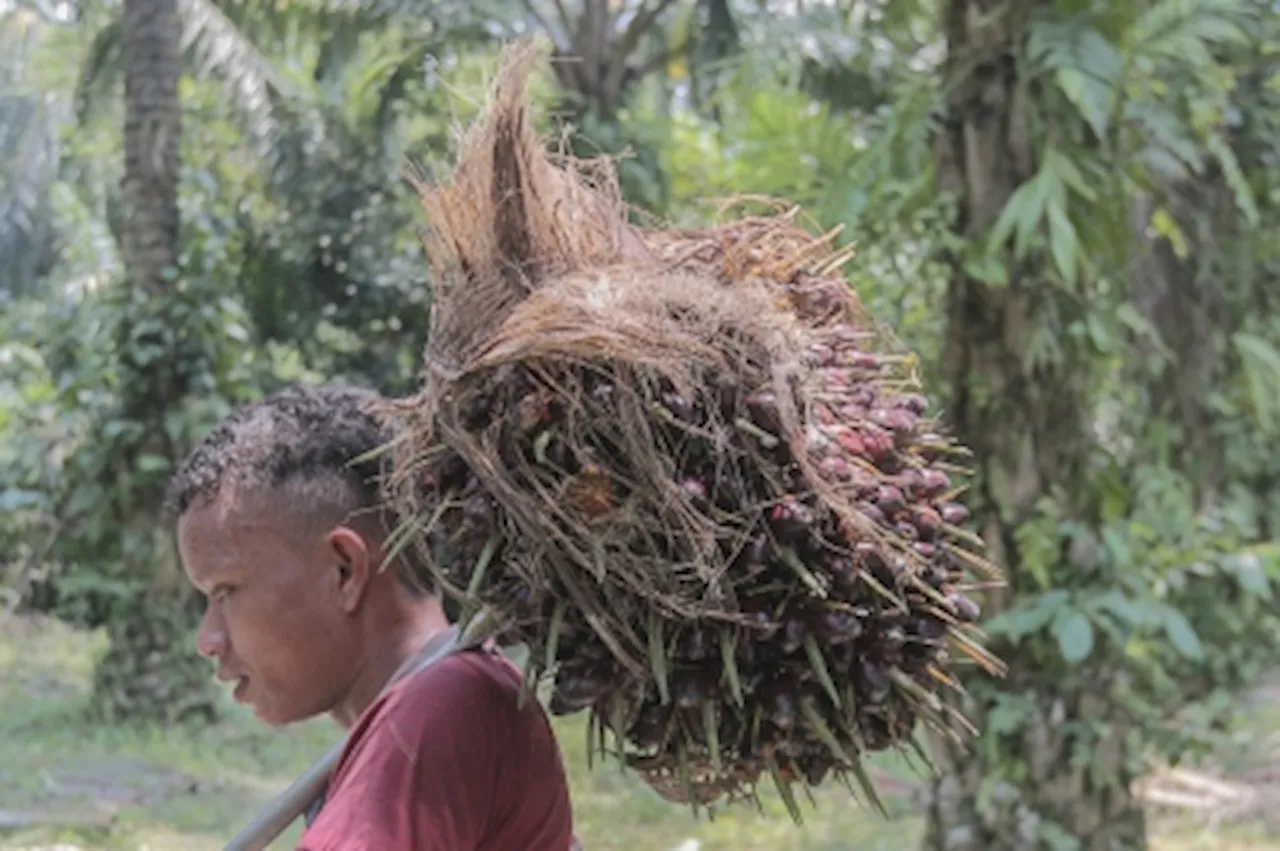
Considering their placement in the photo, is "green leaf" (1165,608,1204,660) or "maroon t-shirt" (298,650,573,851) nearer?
"maroon t-shirt" (298,650,573,851)

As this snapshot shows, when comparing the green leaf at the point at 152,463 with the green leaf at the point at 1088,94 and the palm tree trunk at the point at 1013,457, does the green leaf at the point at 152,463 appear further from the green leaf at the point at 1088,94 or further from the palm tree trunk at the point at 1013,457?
the green leaf at the point at 1088,94

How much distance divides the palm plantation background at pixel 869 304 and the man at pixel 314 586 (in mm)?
337

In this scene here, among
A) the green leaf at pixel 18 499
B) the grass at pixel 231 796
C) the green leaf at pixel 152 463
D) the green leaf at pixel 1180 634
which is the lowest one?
the grass at pixel 231 796

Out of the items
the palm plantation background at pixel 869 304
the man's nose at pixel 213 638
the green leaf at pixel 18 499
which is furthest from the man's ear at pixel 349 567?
the green leaf at pixel 18 499

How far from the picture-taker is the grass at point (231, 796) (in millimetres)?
4789

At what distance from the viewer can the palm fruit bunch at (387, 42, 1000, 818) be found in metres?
1.35

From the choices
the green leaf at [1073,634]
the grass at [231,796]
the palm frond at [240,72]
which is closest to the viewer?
the green leaf at [1073,634]

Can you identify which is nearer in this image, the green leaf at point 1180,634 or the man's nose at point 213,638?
the man's nose at point 213,638

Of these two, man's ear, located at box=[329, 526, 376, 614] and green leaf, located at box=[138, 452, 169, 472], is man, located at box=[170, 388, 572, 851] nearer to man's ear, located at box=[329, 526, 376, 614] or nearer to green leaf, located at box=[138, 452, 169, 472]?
man's ear, located at box=[329, 526, 376, 614]

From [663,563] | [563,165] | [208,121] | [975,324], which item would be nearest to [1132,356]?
[975,324]

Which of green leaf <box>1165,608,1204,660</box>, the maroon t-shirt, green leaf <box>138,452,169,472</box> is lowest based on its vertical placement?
green leaf <box>138,452,169,472</box>

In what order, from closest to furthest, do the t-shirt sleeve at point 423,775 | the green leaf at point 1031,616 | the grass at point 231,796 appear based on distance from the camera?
the t-shirt sleeve at point 423,775 → the green leaf at point 1031,616 → the grass at point 231,796

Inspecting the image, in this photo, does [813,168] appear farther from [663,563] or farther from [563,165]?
[663,563]

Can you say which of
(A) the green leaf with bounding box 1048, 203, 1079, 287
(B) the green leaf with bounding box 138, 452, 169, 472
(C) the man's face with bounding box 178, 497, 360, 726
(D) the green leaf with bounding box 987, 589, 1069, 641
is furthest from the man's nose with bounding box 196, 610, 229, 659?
(B) the green leaf with bounding box 138, 452, 169, 472
